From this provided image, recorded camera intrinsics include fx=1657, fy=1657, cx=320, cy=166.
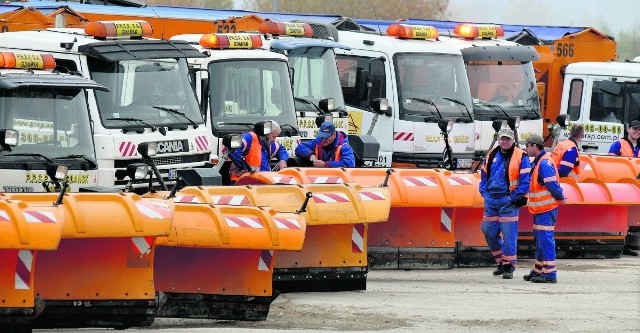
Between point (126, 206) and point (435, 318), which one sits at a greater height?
point (126, 206)

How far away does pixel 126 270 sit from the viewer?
37.6 ft

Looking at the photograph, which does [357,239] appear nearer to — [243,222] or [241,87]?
[243,222]

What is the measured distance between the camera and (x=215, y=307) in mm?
12320

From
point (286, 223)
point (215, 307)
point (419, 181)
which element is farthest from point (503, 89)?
point (215, 307)

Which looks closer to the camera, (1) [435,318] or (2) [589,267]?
(1) [435,318]

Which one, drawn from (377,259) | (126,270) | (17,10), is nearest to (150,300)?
(126,270)

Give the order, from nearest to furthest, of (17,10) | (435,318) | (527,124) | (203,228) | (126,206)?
(126,206), (203,228), (435,318), (17,10), (527,124)

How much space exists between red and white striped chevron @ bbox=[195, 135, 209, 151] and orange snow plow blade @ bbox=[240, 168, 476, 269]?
4.64 ft

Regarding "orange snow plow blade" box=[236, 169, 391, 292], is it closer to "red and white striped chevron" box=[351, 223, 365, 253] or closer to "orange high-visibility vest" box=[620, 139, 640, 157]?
"red and white striped chevron" box=[351, 223, 365, 253]

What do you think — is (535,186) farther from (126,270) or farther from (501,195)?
(126,270)

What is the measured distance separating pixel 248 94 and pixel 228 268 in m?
5.34

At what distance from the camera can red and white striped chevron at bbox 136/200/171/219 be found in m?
11.1

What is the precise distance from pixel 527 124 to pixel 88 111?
362 inches

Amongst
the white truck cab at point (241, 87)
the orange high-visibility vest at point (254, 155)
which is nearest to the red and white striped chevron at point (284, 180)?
the orange high-visibility vest at point (254, 155)
